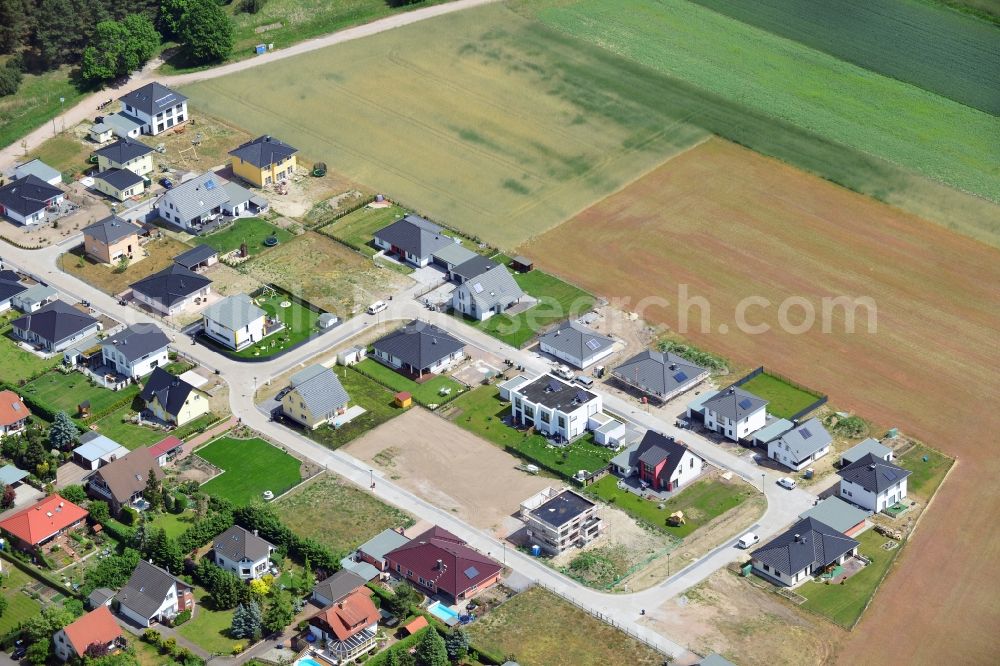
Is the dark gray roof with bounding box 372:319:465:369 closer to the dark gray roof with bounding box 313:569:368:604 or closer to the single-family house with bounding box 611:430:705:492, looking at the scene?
the single-family house with bounding box 611:430:705:492

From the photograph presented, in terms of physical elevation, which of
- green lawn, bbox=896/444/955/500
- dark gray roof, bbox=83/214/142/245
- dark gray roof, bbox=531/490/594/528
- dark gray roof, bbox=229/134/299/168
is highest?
dark gray roof, bbox=229/134/299/168

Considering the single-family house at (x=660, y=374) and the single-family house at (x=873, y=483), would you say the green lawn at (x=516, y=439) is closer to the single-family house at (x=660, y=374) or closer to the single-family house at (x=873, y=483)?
the single-family house at (x=660, y=374)

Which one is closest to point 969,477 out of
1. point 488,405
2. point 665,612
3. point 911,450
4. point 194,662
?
point 911,450

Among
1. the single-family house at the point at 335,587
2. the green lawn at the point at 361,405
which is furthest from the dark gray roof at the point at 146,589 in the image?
the green lawn at the point at 361,405

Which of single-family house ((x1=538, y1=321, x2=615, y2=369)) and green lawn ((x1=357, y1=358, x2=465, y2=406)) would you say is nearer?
green lawn ((x1=357, y1=358, x2=465, y2=406))

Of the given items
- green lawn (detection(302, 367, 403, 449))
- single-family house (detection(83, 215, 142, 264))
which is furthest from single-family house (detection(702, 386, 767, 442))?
single-family house (detection(83, 215, 142, 264))
